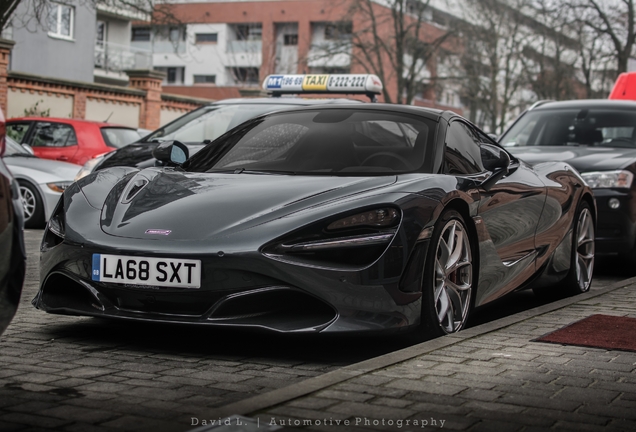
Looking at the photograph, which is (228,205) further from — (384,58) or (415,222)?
(384,58)

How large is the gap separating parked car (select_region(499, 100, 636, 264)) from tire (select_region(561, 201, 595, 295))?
1259 millimetres

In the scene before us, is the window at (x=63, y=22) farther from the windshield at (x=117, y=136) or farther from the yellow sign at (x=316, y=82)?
the yellow sign at (x=316, y=82)

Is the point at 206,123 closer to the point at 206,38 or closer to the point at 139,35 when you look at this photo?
the point at 206,38

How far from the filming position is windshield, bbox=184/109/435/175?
18.6ft

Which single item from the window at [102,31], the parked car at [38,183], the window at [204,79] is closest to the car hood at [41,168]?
the parked car at [38,183]

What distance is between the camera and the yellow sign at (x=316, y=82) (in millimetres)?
14023

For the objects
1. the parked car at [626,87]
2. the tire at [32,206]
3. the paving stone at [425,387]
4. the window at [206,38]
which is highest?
the window at [206,38]

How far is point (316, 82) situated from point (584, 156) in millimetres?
5352

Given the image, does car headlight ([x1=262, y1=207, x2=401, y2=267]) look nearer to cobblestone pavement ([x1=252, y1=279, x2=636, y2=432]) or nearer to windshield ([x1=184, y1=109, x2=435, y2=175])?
cobblestone pavement ([x1=252, y1=279, x2=636, y2=432])

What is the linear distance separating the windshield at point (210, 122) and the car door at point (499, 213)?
14.9 feet

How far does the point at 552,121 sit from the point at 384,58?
56673mm

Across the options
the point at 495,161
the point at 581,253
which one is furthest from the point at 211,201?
the point at 581,253

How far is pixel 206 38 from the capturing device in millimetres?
74500

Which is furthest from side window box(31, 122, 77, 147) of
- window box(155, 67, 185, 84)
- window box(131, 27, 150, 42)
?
window box(155, 67, 185, 84)
